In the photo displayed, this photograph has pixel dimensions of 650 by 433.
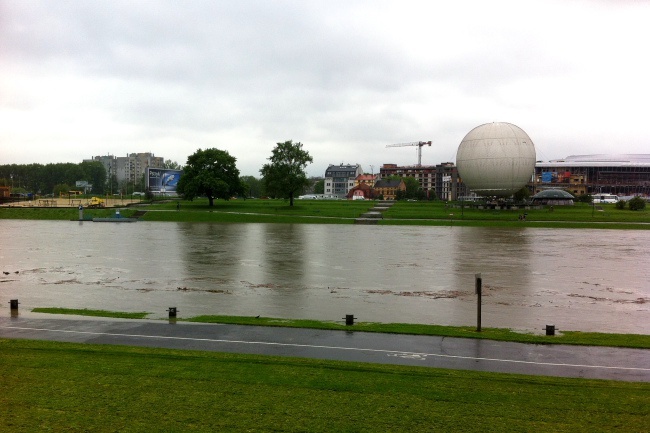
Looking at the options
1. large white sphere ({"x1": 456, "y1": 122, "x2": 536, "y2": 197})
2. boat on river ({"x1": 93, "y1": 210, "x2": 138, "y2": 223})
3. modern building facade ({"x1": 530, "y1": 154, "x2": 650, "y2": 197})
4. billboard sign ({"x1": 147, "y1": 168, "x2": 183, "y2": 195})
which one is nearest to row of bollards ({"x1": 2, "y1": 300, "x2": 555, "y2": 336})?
boat on river ({"x1": 93, "y1": 210, "x2": 138, "y2": 223})

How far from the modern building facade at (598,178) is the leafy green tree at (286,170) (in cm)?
12839

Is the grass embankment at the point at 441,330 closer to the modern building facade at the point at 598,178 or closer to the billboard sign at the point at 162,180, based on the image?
the billboard sign at the point at 162,180

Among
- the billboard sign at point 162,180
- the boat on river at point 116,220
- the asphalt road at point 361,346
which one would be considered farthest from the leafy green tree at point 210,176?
the asphalt road at point 361,346

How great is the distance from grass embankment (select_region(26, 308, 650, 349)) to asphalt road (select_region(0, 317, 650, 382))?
1.20 ft

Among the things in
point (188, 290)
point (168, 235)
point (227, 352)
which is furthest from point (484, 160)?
point (227, 352)

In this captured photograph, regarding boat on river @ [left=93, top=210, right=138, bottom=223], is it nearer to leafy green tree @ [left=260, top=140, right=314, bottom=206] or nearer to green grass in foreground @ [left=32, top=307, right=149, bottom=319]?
leafy green tree @ [left=260, top=140, right=314, bottom=206]

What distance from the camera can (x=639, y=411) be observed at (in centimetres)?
736

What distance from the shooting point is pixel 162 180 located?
382ft

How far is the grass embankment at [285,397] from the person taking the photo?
6797 mm

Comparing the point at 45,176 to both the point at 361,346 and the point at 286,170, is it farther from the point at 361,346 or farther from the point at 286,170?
the point at 361,346

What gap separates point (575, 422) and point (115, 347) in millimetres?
8763

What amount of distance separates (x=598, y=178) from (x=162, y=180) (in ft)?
526

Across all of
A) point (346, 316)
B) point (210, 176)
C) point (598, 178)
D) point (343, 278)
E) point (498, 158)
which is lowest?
point (343, 278)

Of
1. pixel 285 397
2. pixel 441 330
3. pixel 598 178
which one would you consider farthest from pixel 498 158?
pixel 598 178
